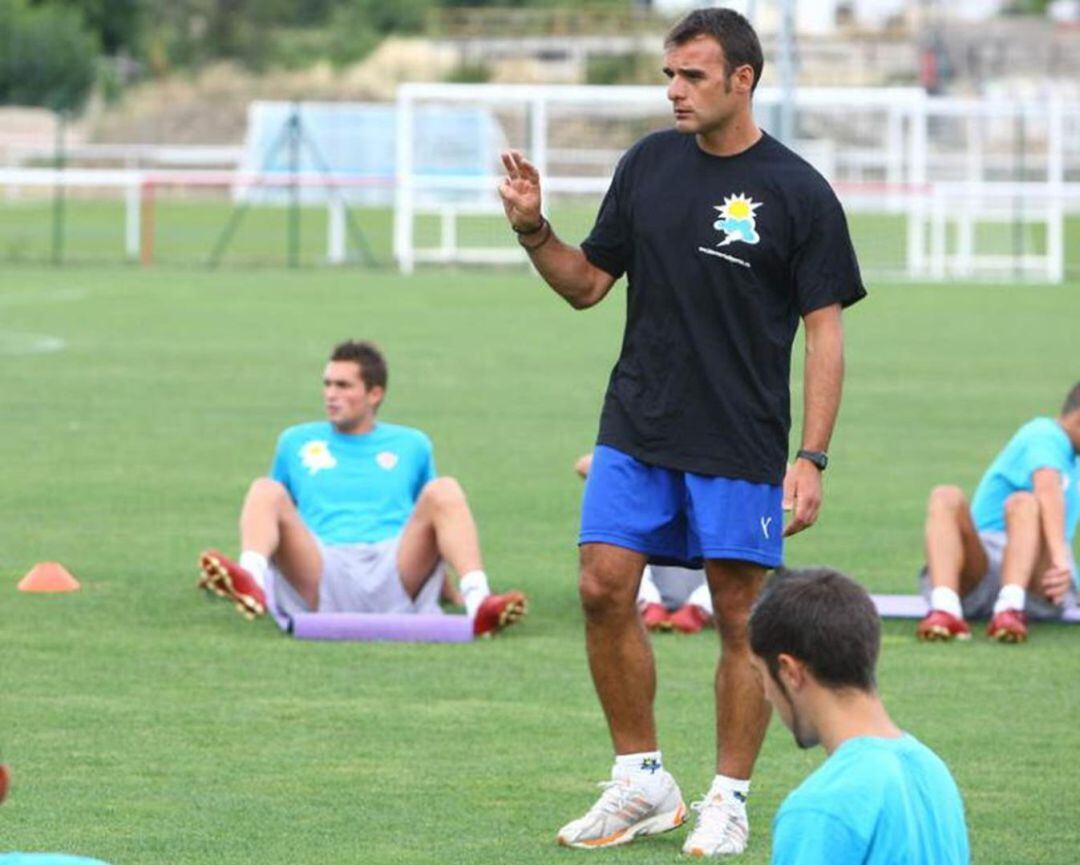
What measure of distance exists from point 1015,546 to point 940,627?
1.42 feet

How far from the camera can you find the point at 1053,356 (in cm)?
2323

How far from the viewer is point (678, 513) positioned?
22.5 feet

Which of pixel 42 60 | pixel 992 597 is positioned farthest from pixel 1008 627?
pixel 42 60

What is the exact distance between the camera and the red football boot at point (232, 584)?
30.8ft

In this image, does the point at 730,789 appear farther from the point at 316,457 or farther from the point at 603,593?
the point at 316,457

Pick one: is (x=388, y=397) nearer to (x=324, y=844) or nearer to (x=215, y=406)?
(x=215, y=406)

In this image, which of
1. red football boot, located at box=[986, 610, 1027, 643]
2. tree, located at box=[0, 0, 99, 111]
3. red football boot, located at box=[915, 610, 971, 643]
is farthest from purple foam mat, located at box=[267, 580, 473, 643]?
tree, located at box=[0, 0, 99, 111]

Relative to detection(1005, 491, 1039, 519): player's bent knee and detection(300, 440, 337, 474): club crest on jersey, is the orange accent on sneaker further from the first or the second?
detection(300, 440, 337, 474): club crest on jersey

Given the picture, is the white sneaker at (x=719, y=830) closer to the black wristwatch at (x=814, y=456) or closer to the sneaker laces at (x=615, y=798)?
the sneaker laces at (x=615, y=798)

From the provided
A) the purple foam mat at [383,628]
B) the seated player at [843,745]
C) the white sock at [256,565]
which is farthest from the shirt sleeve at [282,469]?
the seated player at [843,745]

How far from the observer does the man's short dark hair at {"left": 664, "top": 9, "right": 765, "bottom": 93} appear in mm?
6660

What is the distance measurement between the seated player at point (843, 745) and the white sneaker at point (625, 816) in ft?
8.41

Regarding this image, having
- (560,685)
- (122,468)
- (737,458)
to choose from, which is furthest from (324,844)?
(122,468)

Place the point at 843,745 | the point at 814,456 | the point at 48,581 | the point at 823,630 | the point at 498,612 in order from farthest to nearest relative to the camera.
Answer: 1. the point at 48,581
2. the point at 498,612
3. the point at 814,456
4. the point at 823,630
5. the point at 843,745
